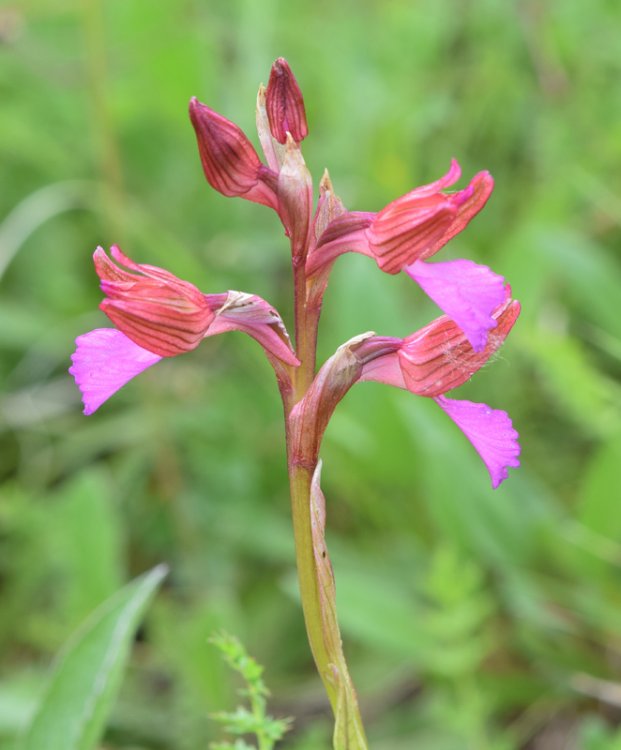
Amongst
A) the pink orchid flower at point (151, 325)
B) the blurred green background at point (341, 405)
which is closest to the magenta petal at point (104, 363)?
the pink orchid flower at point (151, 325)

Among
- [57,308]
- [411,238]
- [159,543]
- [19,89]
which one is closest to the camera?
[411,238]

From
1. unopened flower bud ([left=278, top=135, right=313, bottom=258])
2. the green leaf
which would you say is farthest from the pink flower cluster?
the green leaf

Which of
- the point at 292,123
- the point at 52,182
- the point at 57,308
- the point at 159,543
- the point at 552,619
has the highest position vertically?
the point at 52,182

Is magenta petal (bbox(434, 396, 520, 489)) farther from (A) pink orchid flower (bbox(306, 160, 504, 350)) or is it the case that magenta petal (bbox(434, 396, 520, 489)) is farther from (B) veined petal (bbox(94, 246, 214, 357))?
(B) veined petal (bbox(94, 246, 214, 357))

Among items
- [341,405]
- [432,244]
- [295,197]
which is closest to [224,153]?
[295,197]

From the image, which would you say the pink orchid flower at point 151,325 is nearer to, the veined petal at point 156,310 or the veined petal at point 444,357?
the veined petal at point 156,310

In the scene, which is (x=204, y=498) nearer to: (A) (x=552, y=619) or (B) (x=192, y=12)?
(A) (x=552, y=619)

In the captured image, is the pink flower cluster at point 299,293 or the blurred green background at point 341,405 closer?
the pink flower cluster at point 299,293

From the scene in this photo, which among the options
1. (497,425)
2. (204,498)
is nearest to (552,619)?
(204,498)
